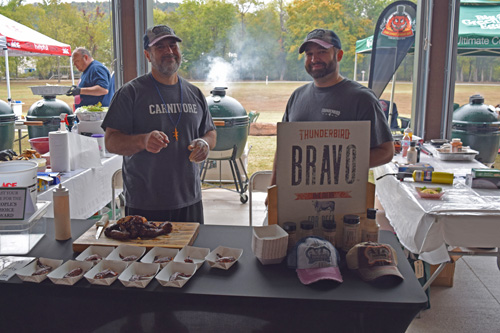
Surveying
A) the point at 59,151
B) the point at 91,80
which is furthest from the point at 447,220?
the point at 91,80

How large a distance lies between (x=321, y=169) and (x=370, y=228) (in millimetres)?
261

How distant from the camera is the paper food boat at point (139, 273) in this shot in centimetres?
134

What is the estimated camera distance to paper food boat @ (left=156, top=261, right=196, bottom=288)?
1341 millimetres

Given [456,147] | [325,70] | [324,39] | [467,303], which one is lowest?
[467,303]

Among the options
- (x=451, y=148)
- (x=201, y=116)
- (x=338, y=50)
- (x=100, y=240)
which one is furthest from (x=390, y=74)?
(x=100, y=240)

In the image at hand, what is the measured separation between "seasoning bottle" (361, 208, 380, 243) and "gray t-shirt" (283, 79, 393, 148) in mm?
746

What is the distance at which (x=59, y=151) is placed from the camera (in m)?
2.78

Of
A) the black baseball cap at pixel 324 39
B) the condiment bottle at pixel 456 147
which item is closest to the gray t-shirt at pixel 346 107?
the black baseball cap at pixel 324 39

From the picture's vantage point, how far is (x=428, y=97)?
4.71 m

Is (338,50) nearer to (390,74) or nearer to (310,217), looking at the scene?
(310,217)

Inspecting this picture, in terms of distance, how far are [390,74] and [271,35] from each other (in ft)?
11.5

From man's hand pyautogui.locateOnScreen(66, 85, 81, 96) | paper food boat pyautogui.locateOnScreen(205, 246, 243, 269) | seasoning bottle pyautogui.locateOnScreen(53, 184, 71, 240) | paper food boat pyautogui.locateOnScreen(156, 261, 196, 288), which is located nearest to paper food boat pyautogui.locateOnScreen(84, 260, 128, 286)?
paper food boat pyautogui.locateOnScreen(156, 261, 196, 288)

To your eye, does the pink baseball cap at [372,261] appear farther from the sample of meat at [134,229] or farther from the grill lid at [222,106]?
the grill lid at [222,106]

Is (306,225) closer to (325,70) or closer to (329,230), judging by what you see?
(329,230)
